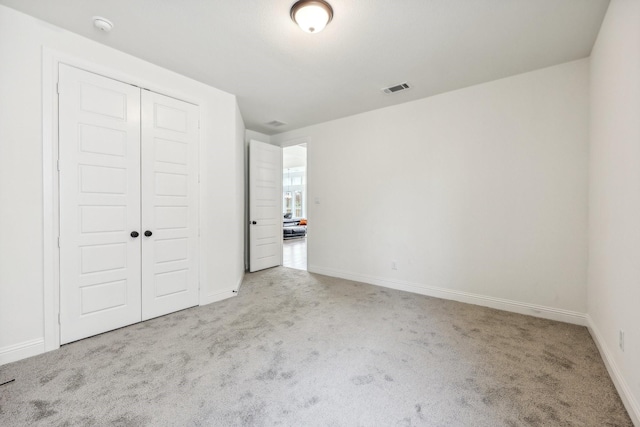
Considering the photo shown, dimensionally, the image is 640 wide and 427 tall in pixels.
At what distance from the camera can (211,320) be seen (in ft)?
9.16

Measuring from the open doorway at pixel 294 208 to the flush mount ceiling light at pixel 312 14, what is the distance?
3.18 metres

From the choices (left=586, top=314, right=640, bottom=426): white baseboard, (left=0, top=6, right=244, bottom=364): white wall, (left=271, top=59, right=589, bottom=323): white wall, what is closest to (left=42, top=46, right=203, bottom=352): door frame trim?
(left=0, top=6, right=244, bottom=364): white wall

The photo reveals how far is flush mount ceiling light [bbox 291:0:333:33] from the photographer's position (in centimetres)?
188

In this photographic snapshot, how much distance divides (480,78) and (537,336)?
2.81 meters

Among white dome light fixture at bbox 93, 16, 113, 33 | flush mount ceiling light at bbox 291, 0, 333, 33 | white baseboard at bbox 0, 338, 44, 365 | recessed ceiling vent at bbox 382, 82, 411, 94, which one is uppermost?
recessed ceiling vent at bbox 382, 82, 411, 94

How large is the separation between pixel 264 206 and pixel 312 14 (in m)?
3.53

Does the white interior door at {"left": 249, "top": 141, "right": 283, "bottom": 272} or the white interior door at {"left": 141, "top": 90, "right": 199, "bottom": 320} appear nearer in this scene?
the white interior door at {"left": 141, "top": 90, "right": 199, "bottom": 320}

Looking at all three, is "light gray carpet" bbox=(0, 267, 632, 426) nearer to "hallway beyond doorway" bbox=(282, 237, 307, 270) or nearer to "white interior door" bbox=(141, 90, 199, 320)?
"white interior door" bbox=(141, 90, 199, 320)

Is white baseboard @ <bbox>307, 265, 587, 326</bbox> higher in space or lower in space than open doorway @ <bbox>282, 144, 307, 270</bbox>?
lower

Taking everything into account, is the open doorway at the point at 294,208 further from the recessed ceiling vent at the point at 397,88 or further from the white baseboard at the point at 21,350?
the white baseboard at the point at 21,350

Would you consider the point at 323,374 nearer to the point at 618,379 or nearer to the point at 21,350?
the point at 618,379

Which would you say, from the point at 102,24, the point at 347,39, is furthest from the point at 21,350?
the point at 347,39

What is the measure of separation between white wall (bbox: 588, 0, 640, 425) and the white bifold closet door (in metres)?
3.75

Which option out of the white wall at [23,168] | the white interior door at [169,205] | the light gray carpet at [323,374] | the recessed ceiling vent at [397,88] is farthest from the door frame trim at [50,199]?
the recessed ceiling vent at [397,88]
